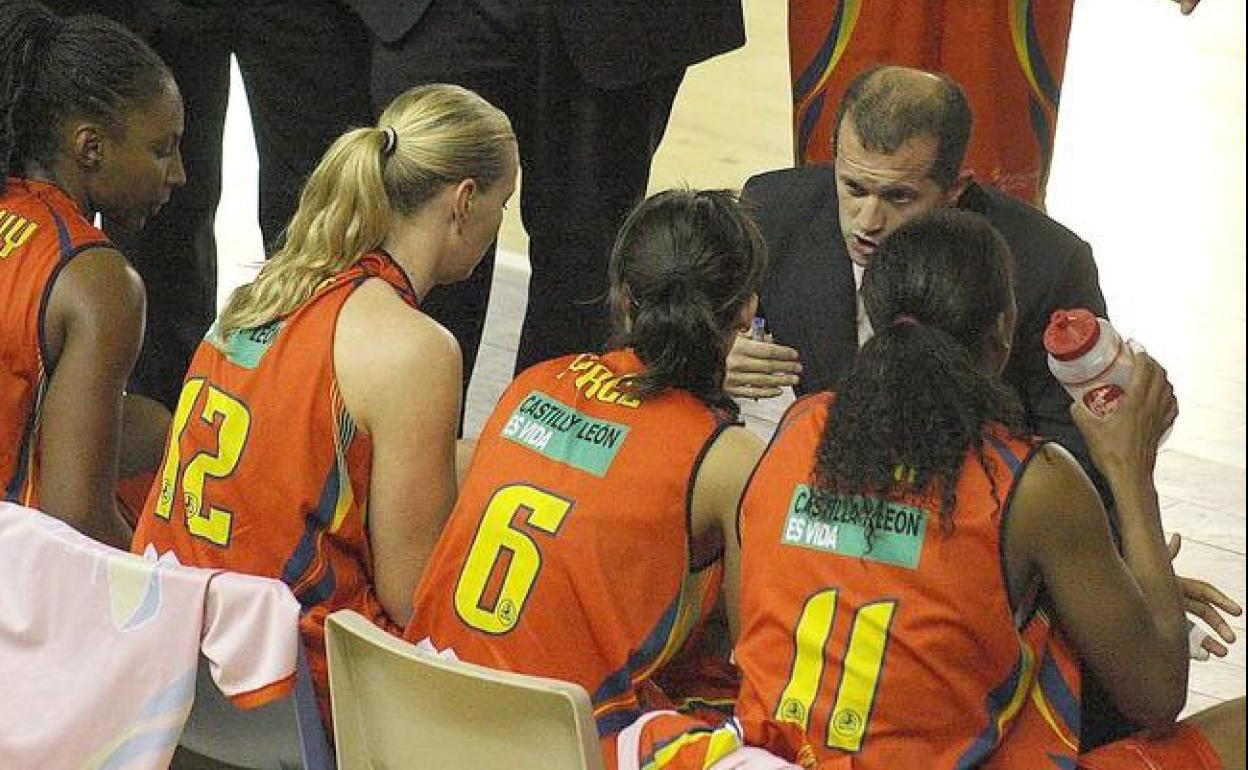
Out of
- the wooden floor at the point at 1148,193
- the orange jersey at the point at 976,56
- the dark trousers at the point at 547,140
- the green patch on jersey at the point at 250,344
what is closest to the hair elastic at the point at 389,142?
the green patch on jersey at the point at 250,344

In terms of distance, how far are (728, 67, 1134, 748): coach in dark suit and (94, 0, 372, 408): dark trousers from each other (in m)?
1.04

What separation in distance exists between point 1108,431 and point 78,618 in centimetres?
116

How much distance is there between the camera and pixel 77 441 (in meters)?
2.67

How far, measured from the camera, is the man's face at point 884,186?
292 cm

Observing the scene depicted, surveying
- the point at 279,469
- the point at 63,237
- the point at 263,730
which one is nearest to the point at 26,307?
the point at 63,237

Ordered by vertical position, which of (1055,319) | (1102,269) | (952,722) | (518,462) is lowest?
(1102,269)

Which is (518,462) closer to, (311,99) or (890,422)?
(890,422)

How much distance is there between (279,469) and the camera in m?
2.51

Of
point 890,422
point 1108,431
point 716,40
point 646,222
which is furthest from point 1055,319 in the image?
point 716,40

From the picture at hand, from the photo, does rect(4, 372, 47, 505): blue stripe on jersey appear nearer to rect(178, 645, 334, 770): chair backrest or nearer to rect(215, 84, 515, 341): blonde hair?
rect(215, 84, 515, 341): blonde hair

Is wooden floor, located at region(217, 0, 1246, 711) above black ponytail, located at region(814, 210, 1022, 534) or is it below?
below

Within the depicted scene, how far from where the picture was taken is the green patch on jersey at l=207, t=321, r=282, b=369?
2.54 metres

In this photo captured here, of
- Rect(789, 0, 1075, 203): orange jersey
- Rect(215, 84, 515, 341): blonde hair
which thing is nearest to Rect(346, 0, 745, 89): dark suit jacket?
Rect(789, 0, 1075, 203): orange jersey

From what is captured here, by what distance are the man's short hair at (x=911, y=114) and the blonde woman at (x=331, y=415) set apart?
0.61 metres
